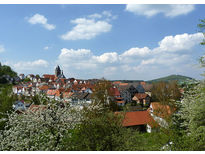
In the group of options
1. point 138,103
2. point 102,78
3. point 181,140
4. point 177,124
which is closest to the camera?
point 181,140

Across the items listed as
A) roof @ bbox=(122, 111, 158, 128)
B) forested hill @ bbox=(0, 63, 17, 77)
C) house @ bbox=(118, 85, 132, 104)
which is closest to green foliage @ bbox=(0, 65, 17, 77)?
forested hill @ bbox=(0, 63, 17, 77)

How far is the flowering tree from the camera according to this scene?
5008mm

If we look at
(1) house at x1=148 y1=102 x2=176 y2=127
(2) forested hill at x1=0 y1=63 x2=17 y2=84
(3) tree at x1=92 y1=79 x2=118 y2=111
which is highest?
(2) forested hill at x1=0 y1=63 x2=17 y2=84

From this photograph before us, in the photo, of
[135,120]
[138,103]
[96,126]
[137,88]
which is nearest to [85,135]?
[96,126]

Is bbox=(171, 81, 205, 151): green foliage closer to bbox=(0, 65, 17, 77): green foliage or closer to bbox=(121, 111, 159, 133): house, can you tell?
bbox=(121, 111, 159, 133): house

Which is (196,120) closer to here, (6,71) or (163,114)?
(163,114)

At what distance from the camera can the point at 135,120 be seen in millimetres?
17875

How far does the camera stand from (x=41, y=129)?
5.39 meters

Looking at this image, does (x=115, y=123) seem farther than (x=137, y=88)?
No

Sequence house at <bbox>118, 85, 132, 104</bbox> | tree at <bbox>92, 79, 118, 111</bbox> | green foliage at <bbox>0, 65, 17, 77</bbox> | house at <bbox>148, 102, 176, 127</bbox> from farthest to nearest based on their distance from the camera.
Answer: house at <bbox>118, 85, 132, 104</bbox>
green foliage at <bbox>0, 65, 17, 77</bbox>
tree at <bbox>92, 79, 118, 111</bbox>
house at <bbox>148, 102, 176, 127</bbox>

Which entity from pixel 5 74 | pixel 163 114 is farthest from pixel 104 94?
pixel 5 74

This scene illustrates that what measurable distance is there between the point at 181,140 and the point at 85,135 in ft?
13.5

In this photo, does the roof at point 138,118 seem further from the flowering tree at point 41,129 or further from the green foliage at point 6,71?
the green foliage at point 6,71

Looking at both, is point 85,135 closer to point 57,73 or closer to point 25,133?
point 25,133
